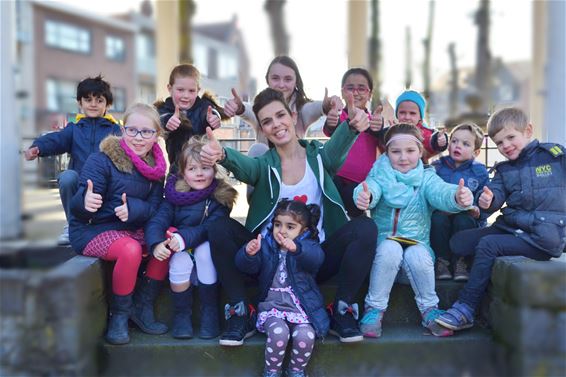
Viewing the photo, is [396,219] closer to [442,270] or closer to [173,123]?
[442,270]

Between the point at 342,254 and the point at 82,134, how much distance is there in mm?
1667

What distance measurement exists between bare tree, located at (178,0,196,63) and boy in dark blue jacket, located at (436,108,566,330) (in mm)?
2931

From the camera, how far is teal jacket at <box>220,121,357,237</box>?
2645mm

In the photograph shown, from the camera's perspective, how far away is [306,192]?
106 inches

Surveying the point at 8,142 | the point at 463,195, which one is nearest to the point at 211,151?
the point at 463,195

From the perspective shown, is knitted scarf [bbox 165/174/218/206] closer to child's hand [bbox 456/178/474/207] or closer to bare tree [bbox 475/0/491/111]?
child's hand [bbox 456/178/474/207]

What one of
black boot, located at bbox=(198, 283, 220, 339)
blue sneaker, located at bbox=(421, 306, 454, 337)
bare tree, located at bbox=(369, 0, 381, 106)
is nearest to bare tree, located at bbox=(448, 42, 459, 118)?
bare tree, located at bbox=(369, 0, 381, 106)

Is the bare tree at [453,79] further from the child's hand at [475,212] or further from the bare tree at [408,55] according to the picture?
the child's hand at [475,212]

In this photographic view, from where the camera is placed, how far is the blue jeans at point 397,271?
249 centimetres

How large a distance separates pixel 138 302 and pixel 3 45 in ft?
5.68

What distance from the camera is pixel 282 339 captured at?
7.44 ft

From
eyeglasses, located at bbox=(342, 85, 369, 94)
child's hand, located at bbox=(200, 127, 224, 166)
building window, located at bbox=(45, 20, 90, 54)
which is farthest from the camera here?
building window, located at bbox=(45, 20, 90, 54)

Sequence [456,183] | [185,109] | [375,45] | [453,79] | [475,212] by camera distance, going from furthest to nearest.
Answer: [453,79], [375,45], [185,109], [456,183], [475,212]

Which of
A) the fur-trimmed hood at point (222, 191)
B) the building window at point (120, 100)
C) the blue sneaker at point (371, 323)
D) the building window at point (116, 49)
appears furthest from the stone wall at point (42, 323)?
the building window at point (116, 49)
